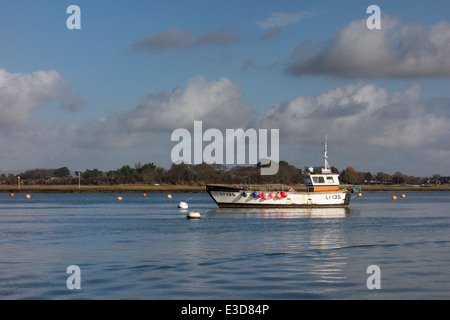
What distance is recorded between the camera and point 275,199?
7606 centimetres

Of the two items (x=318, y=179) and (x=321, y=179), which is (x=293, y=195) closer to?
(x=318, y=179)

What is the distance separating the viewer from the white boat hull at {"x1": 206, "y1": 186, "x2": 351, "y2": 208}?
75.3 m

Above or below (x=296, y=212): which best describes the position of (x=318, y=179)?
above

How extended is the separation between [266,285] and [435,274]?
28.7 feet

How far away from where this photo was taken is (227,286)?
23.8 metres

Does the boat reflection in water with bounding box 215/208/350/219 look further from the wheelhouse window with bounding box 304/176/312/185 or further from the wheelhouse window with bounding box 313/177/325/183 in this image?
the wheelhouse window with bounding box 313/177/325/183

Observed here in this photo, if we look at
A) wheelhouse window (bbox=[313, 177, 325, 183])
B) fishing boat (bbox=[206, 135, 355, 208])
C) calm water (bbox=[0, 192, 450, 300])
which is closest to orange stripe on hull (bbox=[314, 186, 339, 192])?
fishing boat (bbox=[206, 135, 355, 208])

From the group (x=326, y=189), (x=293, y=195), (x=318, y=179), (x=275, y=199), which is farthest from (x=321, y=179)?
(x=275, y=199)

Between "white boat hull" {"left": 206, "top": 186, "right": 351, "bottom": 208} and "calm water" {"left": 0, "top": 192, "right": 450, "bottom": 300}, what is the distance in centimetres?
2101

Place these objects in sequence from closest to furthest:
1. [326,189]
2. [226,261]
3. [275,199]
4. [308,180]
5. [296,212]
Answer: [226,261]
[296,212]
[275,199]
[308,180]
[326,189]

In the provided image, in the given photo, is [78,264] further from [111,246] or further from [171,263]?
[111,246]

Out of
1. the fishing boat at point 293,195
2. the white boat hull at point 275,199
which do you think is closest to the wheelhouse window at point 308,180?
the fishing boat at point 293,195

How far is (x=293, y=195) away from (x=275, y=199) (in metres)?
2.65
